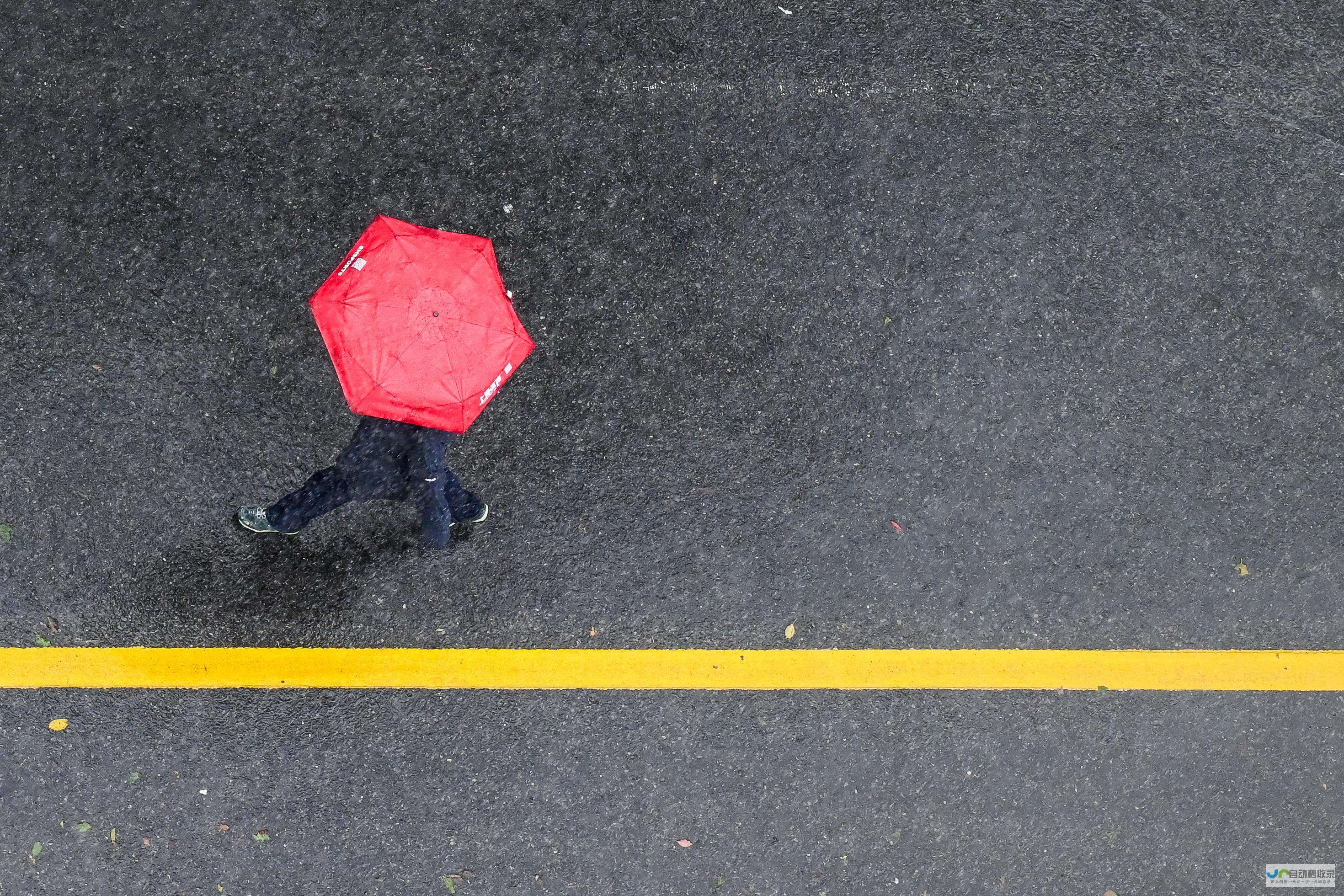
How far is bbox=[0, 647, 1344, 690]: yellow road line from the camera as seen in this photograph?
3.57 m

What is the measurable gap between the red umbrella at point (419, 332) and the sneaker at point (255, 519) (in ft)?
3.91

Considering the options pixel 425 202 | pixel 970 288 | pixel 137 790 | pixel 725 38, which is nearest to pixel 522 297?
pixel 425 202

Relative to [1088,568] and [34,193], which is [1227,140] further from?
[34,193]

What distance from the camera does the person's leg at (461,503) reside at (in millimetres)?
3432

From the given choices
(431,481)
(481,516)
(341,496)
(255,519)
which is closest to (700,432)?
(481,516)

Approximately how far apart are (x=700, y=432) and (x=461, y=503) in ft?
3.25

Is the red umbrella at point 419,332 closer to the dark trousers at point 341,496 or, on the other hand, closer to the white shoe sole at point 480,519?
the dark trousers at point 341,496

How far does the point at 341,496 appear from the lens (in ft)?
11.3

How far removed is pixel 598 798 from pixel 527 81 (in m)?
2.93

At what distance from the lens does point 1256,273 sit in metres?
4.00

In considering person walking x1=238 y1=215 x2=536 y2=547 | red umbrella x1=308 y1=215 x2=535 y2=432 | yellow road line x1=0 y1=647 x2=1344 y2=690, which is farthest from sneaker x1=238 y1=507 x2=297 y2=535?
red umbrella x1=308 y1=215 x2=535 y2=432

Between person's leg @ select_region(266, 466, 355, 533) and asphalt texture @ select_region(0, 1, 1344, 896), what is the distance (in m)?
0.20

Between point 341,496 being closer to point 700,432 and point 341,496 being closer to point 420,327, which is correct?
point 420,327

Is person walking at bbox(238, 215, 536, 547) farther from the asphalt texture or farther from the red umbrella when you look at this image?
the asphalt texture
